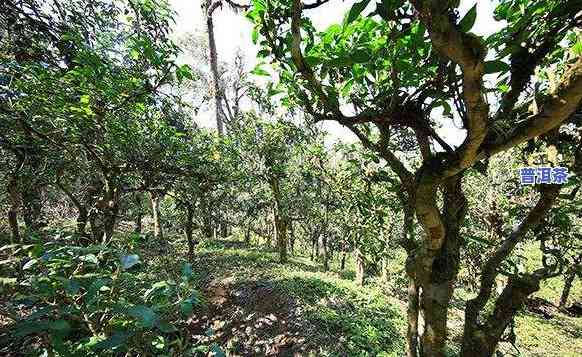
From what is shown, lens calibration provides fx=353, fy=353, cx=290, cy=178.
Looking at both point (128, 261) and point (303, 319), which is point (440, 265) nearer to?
point (128, 261)

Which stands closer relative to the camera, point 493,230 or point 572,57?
point 572,57

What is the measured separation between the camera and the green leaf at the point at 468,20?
4.10 ft

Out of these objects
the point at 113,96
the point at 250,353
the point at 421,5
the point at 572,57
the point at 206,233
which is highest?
the point at 113,96

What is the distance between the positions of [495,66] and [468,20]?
0.38 metres

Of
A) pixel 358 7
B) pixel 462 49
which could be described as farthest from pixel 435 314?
pixel 358 7

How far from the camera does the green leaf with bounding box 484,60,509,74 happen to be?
1.54 m

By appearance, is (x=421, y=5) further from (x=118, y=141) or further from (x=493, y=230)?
(x=493, y=230)

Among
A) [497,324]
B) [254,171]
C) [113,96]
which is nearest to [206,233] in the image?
[254,171]

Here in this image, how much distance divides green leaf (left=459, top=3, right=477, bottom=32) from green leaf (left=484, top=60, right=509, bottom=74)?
0.30 m

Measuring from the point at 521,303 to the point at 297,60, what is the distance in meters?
2.25

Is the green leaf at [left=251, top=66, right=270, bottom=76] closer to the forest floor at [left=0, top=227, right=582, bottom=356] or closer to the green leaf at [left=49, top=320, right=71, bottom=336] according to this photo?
the green leaf at [left=49, top=320, right=71, bottom=336]

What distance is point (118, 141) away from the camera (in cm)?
664

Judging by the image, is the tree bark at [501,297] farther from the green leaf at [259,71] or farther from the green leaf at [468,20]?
the green leaf at [259,71]

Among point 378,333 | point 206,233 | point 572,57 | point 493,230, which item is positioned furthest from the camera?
point 206,233
